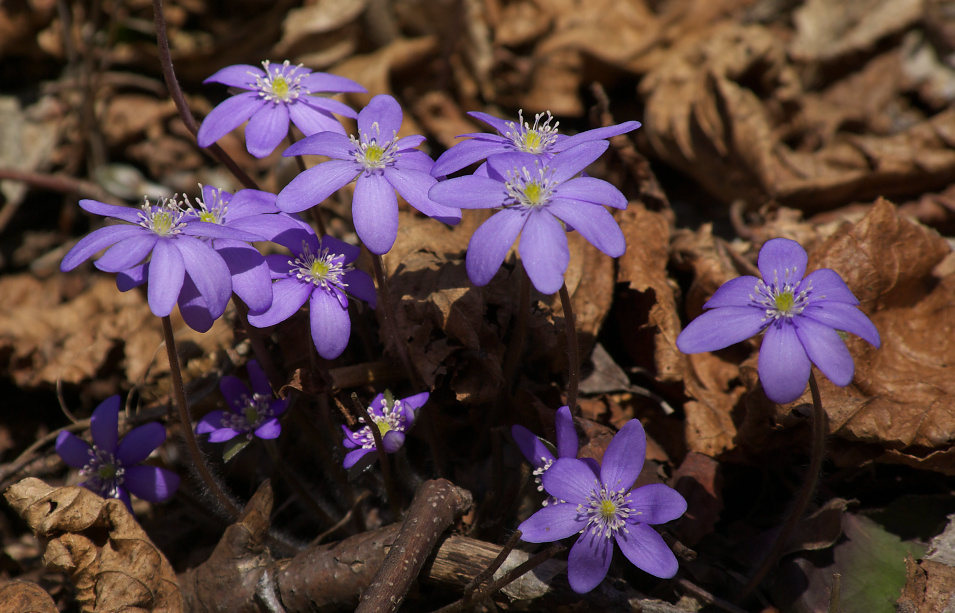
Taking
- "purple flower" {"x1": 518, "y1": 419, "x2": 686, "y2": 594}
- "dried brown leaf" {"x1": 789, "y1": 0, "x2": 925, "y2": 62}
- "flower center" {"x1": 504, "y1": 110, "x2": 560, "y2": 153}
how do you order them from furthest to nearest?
1. "dried brown leaf" {"x1": 789, "y1": 0, "x2": 925, "y2": 62}
2. "flower center" {"x1": 504, "y1": 110, "x2": 560, "y2": 153}
3. "purple flower" {"x1": 518, "y1": 419, "x2": 686, "y2": 594}

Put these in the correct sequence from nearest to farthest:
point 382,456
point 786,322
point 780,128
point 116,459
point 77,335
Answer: point 786,322
point 382,456
point 116,459
point 77,335
point 780,128

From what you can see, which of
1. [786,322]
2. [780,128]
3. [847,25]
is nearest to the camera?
[786,322]

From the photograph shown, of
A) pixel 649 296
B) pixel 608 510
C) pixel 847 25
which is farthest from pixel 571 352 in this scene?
pixel 847 25

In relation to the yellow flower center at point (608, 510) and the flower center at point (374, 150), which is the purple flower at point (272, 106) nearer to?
the flower center at point (374, 150)

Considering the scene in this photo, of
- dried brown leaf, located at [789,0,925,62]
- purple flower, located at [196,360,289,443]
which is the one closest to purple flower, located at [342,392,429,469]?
purple flower, located at [196,360,289,443]

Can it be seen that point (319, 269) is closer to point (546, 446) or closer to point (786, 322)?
point (546, 446)

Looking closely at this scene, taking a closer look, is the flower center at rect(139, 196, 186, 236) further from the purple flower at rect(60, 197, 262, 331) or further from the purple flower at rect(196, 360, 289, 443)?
the purple flower at rect(196, 360, 289, 443)
